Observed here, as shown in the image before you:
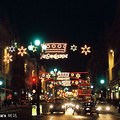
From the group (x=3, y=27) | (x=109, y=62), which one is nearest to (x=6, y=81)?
(x=3, y=27)

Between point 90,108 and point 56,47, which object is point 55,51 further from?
point 90,108

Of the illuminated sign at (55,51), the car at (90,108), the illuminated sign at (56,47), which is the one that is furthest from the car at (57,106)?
the illuminated sign at (56,47)

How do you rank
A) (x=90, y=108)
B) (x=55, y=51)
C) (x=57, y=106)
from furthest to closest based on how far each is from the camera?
(x=57, y=106), (x=90, y=108), (x=55, y=51)

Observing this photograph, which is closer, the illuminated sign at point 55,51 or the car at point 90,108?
the illuminated sign at point 55,51

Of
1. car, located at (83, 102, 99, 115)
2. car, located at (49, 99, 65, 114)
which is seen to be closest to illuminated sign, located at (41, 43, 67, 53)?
car, located at (83, 102, 99, 115)

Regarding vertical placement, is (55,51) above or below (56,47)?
below

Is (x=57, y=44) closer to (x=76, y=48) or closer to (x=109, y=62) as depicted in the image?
(x=76, y=48)

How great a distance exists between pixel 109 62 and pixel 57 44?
55084 millimetres

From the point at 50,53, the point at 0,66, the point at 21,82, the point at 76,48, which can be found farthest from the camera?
the point at 21,82

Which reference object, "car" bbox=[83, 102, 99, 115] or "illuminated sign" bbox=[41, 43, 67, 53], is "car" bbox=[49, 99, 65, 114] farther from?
"illuminated sign" bbox=[41, 43, 67, 53]

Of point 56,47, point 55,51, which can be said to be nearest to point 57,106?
point 55,51

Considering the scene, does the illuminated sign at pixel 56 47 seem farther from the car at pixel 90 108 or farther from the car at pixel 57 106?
the car at pixel 57 106

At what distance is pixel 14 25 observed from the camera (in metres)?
78.7

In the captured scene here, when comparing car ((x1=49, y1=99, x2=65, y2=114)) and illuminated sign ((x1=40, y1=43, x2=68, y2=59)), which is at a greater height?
illuminated sign ((x1=40, y1=43, x2=68, y2=59))
